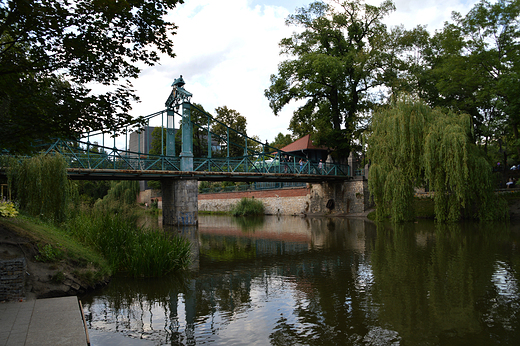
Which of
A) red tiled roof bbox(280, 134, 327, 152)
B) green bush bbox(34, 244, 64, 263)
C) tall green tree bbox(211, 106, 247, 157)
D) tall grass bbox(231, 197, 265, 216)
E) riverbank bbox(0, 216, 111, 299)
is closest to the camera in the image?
riverbank bbox(0, 216, 111, 299)

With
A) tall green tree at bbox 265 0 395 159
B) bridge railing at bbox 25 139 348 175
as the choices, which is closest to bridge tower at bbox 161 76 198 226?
bridge railing at bbox 25 139 348 175

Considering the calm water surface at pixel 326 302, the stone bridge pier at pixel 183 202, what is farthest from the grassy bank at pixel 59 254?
the stone bridge pier at pixel 183 202

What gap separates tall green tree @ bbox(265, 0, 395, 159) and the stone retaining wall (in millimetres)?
21840

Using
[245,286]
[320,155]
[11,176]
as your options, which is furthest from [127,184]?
[245,286]

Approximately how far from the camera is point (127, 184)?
110 feet

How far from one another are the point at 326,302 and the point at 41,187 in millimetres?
7954

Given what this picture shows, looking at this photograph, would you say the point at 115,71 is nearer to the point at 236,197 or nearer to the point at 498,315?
the point at 498,315

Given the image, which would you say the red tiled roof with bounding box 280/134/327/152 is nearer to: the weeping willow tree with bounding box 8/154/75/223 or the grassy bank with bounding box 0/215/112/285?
the weeping willow tree with bounding box 8/154/75/223

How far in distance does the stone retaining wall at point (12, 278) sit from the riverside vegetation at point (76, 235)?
0.88 m

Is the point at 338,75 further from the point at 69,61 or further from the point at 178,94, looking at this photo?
the point at 69,61

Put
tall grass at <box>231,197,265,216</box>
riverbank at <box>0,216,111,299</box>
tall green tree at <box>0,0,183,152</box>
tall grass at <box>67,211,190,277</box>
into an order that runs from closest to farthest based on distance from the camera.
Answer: tall green tree at <box>0,0,183,152</box>
riverbank at <box>0,216,111,299</box>
tall grass at <box>67,211,190,277</box>
tall grass at <box>231,197,265,216</box>

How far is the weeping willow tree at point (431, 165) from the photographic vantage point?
49.6 feet

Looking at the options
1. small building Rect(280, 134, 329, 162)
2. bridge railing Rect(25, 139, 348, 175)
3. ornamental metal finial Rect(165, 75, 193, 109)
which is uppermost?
ornamental metal finial Rect(165, 75, 193, 109)

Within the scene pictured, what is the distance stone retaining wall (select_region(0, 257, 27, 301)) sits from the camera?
492 cm
